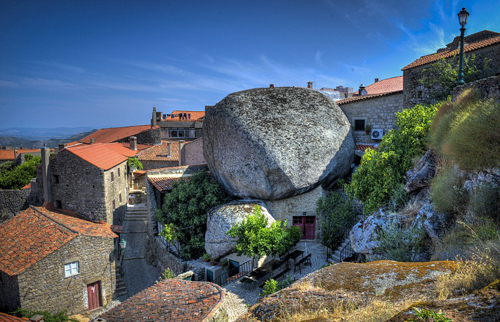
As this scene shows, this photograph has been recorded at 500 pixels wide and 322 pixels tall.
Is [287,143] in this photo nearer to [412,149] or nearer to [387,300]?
[412,149]

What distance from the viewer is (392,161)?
440 inches

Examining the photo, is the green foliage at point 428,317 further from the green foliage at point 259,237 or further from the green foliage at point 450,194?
the green foliage at point 259,237

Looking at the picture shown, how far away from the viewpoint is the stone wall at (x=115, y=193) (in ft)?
67.1

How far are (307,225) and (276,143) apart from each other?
4836 mm

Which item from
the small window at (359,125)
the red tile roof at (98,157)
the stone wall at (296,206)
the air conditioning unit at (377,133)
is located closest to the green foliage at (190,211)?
the stone wall at (296,206)

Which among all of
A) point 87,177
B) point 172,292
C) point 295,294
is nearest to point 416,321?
point 295,294

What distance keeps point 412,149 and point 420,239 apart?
4166 millimetres

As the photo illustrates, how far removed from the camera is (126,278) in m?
18.7

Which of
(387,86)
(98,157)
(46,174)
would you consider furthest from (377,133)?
(46,174)

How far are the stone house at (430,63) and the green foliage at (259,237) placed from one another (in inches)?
388

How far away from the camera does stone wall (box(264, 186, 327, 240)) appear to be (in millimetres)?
16047

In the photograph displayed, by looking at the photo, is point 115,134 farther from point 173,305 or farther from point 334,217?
point 173,305

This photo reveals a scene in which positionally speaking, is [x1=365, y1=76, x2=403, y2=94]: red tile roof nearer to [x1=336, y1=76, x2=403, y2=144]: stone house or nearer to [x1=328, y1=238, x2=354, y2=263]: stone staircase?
[x1=336, y1=76, x2=403, y2=144]: stone house

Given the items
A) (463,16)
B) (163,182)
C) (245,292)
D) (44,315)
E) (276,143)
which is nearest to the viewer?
(463,16)
